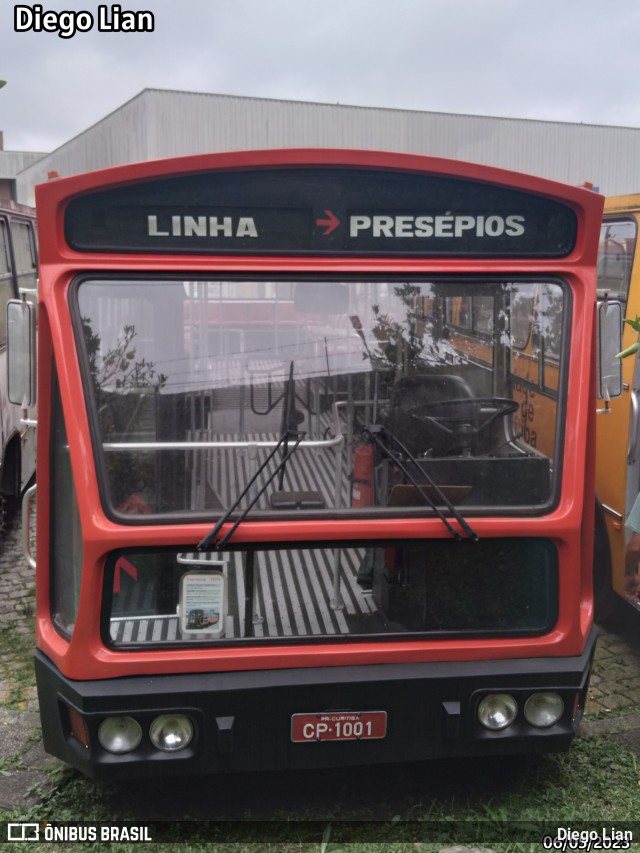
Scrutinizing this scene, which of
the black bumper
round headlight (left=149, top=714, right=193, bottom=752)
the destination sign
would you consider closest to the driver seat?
the destination sign

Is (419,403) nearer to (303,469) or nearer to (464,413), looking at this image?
(464,413)

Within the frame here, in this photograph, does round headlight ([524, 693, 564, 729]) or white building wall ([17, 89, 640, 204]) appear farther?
white building wall ([17, 89, 640, 204])

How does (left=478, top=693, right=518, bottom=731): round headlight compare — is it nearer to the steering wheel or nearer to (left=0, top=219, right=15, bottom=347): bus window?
the steering wheel

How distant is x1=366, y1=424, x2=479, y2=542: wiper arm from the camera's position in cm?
335

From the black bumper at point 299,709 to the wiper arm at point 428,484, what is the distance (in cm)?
53

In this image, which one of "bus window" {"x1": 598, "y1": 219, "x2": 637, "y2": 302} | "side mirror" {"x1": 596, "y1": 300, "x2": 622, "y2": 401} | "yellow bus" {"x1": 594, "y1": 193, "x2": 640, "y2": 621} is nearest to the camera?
"side mirror" {"x1": 596, "y1": 300, "x2": 622, "y2": 401}

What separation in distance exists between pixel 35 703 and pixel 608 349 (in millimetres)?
3299

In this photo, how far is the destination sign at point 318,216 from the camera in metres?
3.39

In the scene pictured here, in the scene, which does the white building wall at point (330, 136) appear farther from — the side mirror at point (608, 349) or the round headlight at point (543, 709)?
the round headlight at point (543, 709)

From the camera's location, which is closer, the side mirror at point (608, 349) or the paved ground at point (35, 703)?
the side mirror at point (608, 349)

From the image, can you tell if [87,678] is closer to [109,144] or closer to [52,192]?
[52,192]

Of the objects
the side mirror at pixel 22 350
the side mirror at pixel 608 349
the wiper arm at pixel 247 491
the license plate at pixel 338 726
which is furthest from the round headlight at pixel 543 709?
the side mirror at pixel 22 350

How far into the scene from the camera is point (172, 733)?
3.34 m

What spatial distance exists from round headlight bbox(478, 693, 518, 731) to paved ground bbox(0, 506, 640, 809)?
44.5 inches
